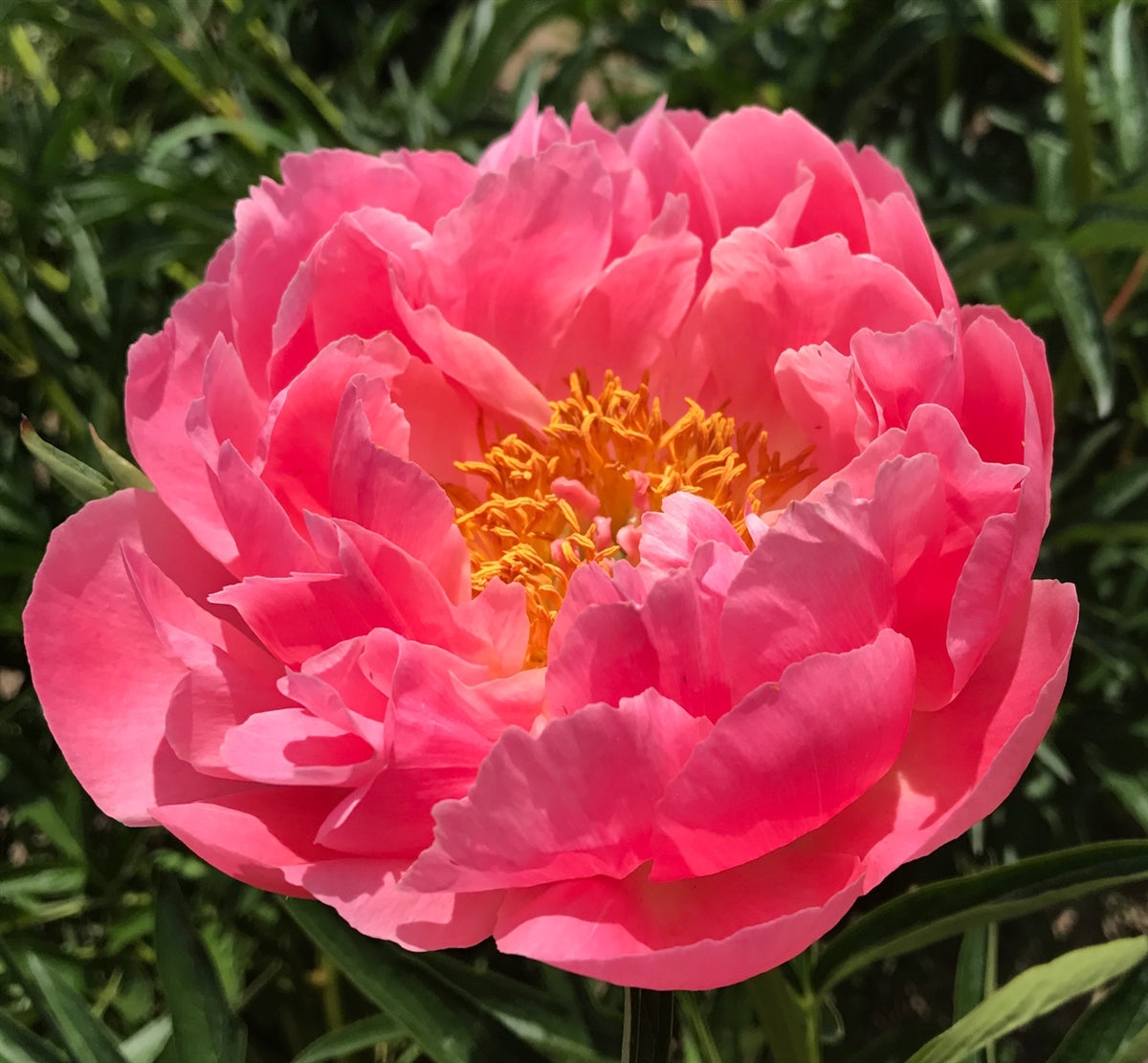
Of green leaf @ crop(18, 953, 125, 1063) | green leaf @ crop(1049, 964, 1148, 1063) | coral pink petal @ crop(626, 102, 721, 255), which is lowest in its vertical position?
green leaf @ crop(18, 953, 125, 1063)

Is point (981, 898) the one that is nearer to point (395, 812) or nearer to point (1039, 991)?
point (1039, 991)

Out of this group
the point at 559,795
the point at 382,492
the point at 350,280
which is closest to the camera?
the point at 559,795

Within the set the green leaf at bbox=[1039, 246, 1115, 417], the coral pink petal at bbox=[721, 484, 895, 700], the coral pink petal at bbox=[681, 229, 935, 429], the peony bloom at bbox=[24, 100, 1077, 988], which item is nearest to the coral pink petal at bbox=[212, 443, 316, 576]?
Result: the peony bloom at bbox=[24, 100, 1077, 988]

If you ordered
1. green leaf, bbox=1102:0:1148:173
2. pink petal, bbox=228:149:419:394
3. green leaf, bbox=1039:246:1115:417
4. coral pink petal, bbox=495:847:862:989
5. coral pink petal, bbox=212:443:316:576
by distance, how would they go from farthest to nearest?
green leaf, bbox=1102:0:1148:173 < green leaf, bbox=1039:246:1115:417 < pink petal, bbox=228:149:419:394 < coral pink petal, bbox=212:443:316:576 < coral pink petal, bbox=495:847:862:989

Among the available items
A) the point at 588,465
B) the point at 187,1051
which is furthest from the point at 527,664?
the point at 187,1051

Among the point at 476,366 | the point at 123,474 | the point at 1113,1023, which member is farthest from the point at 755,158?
the point at 1113,1023

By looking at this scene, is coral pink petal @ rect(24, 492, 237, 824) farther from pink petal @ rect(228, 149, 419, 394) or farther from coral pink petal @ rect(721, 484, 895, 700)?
coral pink petal @ rect(721, 484, 895, 700)
